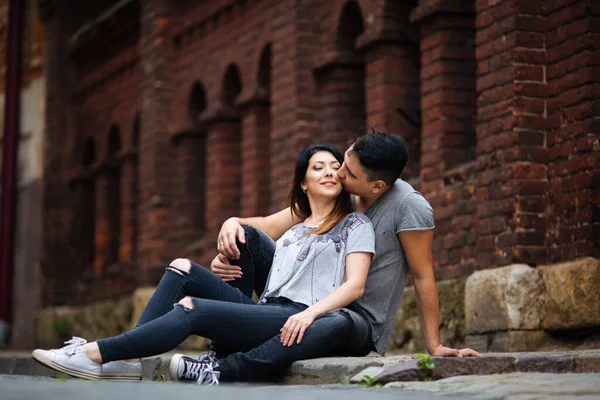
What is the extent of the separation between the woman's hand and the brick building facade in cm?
293

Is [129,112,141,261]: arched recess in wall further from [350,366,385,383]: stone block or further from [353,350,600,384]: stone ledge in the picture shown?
[353,350,600,384]: stone ledge

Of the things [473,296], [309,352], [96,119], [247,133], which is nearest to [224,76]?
[247,133]

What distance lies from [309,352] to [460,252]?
13.1 feet

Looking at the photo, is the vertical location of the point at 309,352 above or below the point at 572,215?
below

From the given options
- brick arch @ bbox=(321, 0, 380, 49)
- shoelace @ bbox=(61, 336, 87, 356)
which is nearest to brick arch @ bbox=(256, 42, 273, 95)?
brick arch @ bbox=(321, 0, 380, 49)

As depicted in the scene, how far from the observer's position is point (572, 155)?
344 inches

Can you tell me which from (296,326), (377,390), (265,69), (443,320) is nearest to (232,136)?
(265,69)

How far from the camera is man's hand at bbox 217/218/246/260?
6625mm

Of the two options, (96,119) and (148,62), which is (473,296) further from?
(96,119)

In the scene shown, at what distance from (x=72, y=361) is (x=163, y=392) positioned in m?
1.44

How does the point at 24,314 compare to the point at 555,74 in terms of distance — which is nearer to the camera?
the point at 555,74

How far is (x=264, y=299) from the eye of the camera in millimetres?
6551

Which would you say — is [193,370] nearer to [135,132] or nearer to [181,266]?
[181,266]

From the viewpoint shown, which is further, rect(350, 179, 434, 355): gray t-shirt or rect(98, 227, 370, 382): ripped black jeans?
rect(350, 179, 434, 355): gray t-shirt
